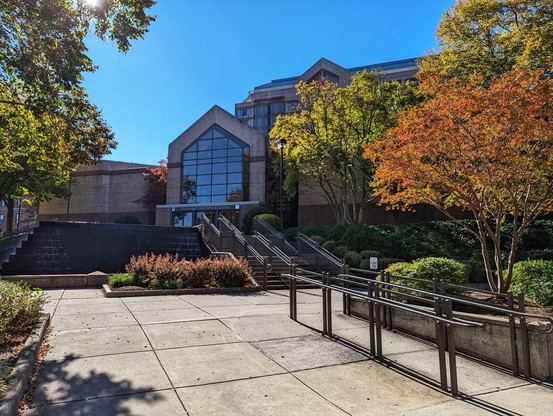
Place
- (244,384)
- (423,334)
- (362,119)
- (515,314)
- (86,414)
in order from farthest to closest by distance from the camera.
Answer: (362,119) → (423,334) → (515,314) → (244,384) → (86,414)

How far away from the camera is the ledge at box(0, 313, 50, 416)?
3.27m

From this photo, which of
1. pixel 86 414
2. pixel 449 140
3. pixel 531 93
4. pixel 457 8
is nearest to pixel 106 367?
pixel 86 414

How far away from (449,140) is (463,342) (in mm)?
4589

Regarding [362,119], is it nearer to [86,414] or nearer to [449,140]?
[449,140]

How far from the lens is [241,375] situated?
4.54 meters

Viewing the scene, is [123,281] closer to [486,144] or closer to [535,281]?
[486,144]

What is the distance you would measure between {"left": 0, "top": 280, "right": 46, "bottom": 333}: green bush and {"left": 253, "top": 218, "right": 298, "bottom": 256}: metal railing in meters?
13.4

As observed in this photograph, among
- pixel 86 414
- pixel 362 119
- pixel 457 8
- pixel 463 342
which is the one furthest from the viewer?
pixel 362 119

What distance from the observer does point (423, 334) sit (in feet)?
21.0

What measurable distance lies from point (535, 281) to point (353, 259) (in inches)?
374

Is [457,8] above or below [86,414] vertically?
above

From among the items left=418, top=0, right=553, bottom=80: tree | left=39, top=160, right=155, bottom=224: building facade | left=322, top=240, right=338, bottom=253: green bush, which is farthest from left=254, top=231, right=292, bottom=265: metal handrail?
left=39, top=160, right=155, bottom=224: building facade

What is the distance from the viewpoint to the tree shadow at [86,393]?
3531mm

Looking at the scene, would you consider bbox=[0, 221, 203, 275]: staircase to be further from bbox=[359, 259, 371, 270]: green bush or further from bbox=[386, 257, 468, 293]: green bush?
bbox=[386, 257, 468, 293]: green bush
